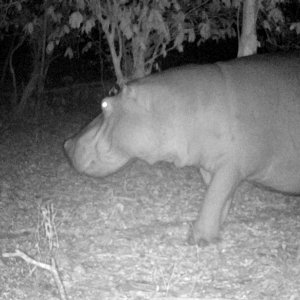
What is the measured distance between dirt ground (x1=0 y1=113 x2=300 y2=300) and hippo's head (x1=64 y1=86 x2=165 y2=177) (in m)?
0.61

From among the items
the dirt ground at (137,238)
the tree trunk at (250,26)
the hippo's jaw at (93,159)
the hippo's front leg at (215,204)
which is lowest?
the dirt ground at (137,238)

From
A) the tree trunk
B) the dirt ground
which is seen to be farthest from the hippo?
the tree trunk

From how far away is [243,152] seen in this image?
4781mm

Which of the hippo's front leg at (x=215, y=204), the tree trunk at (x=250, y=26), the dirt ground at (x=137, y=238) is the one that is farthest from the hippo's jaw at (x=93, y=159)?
the tree trunk at (x=250, y=26)

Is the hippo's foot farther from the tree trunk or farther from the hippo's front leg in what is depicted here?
the tree trunk

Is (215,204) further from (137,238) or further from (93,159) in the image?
(93,159)

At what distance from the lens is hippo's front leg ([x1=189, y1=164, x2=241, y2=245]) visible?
15.7 feet

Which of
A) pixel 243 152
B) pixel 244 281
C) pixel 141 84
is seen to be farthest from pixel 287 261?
pixel 141 84

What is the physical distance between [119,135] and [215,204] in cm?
91

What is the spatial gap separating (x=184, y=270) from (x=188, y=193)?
2.25 meters

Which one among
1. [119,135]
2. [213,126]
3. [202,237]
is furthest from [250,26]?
[202,237]

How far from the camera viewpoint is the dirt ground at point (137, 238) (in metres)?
4.15

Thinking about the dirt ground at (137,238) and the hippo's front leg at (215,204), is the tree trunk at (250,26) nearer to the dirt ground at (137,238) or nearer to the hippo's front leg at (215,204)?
the dirt ground at (137,238)

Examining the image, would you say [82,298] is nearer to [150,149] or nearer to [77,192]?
[150,149]
